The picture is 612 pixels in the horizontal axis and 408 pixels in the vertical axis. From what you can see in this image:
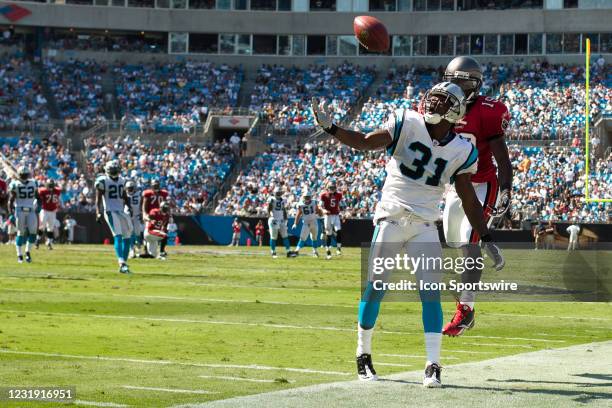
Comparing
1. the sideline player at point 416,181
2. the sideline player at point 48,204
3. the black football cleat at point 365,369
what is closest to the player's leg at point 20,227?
the sideline player at point 48,204

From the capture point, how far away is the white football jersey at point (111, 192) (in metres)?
21.8

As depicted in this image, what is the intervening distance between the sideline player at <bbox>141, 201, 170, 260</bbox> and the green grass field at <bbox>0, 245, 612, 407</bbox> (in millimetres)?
6742

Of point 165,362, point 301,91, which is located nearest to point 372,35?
point 165,362

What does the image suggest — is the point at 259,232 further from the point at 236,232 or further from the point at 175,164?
the point at 175,164

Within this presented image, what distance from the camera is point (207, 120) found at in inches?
2012

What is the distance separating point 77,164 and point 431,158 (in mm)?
41818

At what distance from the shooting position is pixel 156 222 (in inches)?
1079

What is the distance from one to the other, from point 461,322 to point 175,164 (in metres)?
38.8

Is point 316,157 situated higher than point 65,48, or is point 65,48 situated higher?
point 65,48

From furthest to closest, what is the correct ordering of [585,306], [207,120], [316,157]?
[207,120] < [316,157] < [585,306]

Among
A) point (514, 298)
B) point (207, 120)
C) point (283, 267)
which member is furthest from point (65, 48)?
point (514, 298)

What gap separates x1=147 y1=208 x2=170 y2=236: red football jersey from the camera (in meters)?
27.2

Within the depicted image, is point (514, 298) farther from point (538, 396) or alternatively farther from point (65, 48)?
point (65, 48)

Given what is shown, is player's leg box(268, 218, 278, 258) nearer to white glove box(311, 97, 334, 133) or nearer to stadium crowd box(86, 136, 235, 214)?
stadium crowd box(86, 136, 235, 214)
